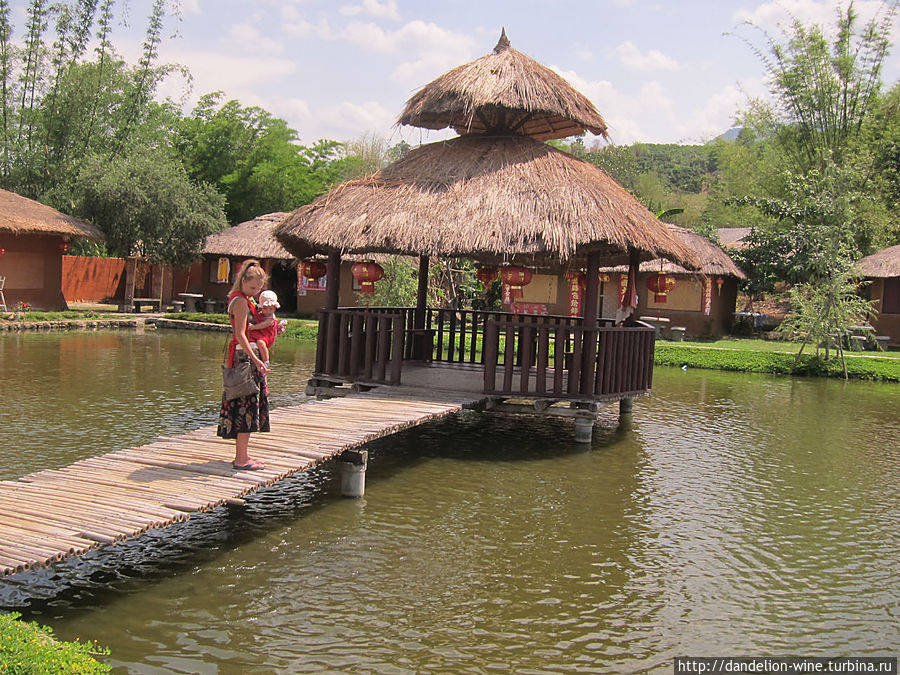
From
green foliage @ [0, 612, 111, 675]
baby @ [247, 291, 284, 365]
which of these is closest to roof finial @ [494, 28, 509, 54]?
baby @ [247, 291, 284, 365]

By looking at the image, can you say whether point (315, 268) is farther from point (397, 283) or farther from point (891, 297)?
point (891, 297)

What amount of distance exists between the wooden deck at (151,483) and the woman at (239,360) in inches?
8.4

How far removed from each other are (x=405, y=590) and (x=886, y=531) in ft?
15.0

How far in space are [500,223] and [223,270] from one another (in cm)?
2179

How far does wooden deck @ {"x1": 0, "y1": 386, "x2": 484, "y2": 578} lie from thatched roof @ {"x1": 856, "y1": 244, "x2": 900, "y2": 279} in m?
20.1

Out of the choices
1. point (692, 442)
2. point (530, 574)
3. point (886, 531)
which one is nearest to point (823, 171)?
point (692, 442)

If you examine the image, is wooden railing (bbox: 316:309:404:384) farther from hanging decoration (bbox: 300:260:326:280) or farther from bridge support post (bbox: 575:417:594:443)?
bridge support post (bbox: 575:417:594:443)

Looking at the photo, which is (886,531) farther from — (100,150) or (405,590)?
(100,150)

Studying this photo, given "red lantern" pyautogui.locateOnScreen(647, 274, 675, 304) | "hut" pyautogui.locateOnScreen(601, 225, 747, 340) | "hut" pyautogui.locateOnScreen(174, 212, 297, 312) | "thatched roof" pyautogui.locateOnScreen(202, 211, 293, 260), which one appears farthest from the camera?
"hut" pyautogui.locateOnScreen(174, 212, 297, 312)

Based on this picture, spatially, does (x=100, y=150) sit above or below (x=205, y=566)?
above

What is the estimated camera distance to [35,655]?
11.2 feet

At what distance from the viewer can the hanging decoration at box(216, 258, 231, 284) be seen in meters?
29.3

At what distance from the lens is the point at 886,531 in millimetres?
7215

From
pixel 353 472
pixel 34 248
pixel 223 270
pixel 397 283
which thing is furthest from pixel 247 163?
pixel 353 472
